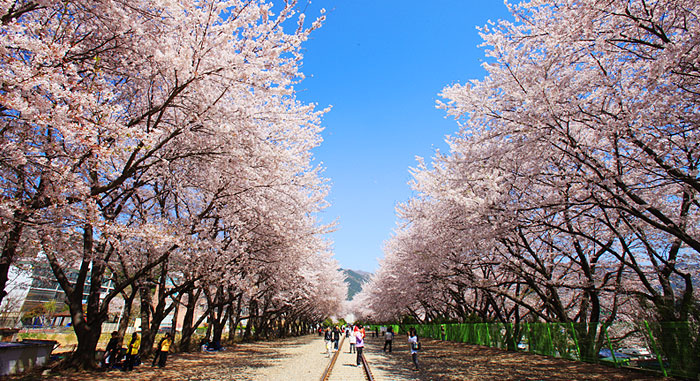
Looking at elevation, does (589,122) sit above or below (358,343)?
above

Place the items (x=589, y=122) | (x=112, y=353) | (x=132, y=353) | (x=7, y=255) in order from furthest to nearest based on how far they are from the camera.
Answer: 1. (x=132, y=353)
2. (x=112, y=353)
3. (x=589, y=122)
4. (x=7, y=255)

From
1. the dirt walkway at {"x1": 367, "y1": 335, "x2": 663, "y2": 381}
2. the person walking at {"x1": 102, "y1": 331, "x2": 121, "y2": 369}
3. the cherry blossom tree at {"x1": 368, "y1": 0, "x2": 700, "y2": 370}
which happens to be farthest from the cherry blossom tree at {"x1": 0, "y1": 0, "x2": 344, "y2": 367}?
the dirt walkway at {"x1": 367, "y1": 335, "x2": 663, "y2": 381}

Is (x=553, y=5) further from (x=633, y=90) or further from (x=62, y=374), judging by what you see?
(x=62, y=374)

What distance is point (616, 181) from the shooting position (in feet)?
21.1

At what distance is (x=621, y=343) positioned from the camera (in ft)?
38.7

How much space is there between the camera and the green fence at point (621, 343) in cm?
854

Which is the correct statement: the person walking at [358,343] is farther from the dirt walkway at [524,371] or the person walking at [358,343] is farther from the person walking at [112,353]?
the person walking at [112,353]

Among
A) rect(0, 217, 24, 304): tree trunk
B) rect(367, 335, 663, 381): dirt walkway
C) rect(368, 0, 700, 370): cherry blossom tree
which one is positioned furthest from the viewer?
rect(367, 335, 663, 381): dirt walkway

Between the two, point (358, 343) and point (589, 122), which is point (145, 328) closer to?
point (358, 343)

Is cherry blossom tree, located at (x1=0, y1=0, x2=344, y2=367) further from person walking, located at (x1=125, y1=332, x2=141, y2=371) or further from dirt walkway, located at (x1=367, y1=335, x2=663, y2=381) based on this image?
dirt walkway, located at (x1=367, y1=335, x2=663, y2=381)

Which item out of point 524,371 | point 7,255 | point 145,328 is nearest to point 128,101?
point 7,255

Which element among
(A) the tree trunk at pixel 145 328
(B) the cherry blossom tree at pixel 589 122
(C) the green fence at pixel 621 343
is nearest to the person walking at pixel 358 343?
(B) the cherry blossom tree at pixel 589 122

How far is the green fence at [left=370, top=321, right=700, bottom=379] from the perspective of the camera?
8.54 meters

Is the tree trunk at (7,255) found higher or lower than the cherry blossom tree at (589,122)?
lower
